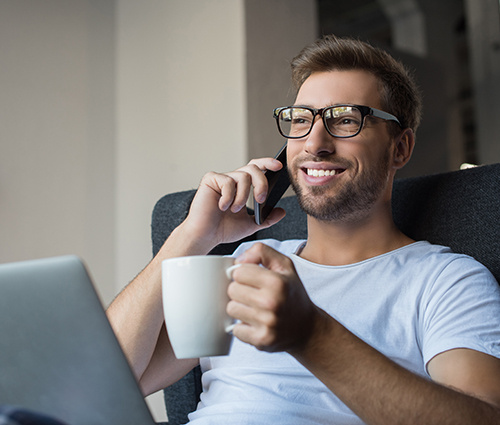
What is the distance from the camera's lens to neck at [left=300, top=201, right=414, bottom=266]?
1368mm

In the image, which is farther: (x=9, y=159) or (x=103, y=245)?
(x=103, y=245)

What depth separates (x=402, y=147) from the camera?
4.93 ft

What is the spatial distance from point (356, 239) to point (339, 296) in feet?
0.71

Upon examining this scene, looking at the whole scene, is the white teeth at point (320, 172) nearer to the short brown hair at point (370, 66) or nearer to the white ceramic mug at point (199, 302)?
the short brown hair at point (370, 66)

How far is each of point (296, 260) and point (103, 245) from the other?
1.68m

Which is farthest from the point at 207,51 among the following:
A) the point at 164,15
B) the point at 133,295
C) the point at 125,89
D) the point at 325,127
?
the point at 133,295

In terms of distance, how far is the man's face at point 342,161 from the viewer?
1.36m

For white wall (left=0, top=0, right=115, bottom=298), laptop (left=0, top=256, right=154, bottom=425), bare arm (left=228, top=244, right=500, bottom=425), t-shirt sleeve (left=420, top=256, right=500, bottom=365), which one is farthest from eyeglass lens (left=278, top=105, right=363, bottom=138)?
white wall (left=0, top=0, right=115, bottom=298)

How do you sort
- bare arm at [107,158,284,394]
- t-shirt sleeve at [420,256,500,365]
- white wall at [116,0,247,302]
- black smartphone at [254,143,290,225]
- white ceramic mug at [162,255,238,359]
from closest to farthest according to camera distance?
white ceramic mug at [162,255,238,359], t-shirt sleeve at [420,256,500,365], bare arm at [107,158,284,394], black smartphone at [254,143,290,225], white wall at [116,0,247,302]

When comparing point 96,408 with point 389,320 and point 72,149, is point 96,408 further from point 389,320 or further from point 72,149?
point 72,149

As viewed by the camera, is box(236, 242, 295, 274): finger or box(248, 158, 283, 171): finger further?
box(248, 158, 283, 171): finger

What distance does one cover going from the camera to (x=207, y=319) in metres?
0.68

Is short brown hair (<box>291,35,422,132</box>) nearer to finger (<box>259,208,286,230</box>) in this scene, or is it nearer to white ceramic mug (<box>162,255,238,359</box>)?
finger (<box>259,208,286,230</box>)

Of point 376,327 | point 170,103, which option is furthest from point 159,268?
point 170,103
